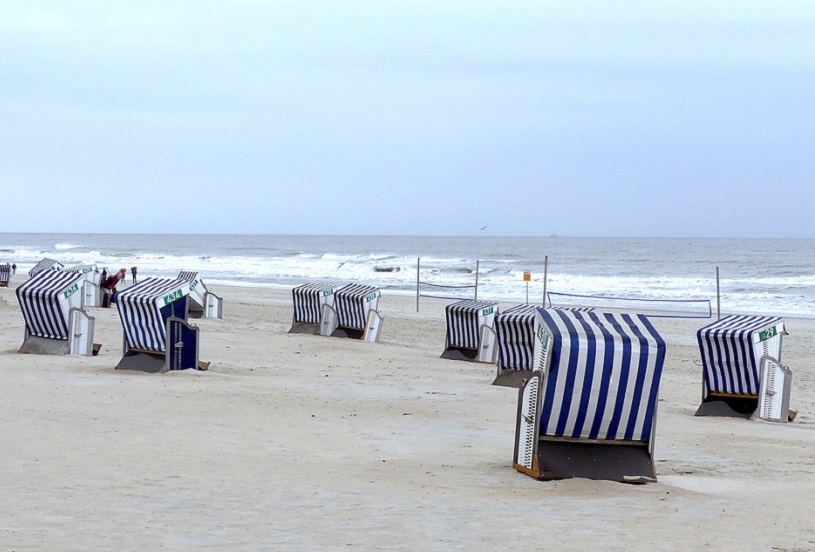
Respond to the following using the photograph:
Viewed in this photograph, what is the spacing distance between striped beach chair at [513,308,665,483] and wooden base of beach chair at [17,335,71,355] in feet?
26.8

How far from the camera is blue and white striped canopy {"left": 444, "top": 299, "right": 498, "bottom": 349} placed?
15102 mm

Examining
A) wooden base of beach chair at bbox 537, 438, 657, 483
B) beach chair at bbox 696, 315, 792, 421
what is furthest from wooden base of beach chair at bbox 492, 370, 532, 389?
wooden base of beach chair at bbox 537, 438, 657, 483

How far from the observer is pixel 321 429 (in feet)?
26.6

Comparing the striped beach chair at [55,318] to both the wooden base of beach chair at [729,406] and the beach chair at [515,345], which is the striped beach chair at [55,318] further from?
the wooden base of beach chair at [729,406]

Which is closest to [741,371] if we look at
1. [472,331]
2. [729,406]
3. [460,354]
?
[729,406]

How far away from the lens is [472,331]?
15227 millimetres

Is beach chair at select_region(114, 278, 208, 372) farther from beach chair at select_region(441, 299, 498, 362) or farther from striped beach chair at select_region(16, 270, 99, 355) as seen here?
beach chair at select_region(441, 299, 498, 362)

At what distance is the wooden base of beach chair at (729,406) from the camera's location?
419 inches

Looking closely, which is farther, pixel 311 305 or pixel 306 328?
pixel 306 328

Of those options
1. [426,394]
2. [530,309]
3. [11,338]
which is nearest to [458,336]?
[530,309]

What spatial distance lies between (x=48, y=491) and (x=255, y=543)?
152 centimetres

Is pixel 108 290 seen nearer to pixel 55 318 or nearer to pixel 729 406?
pixel 55 318

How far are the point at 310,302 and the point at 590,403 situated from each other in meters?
12.2

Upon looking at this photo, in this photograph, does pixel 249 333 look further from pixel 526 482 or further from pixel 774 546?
pixel 774 546
